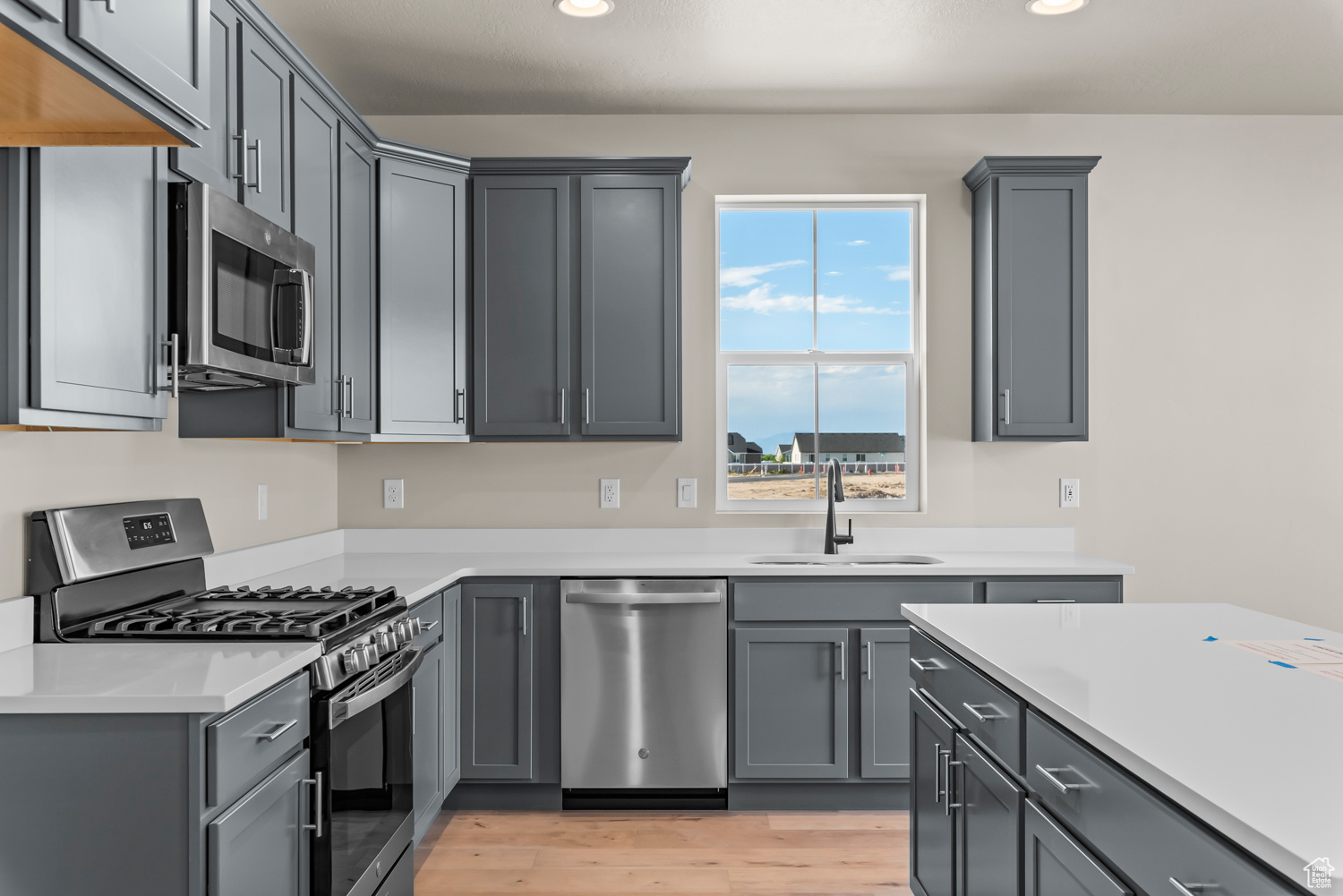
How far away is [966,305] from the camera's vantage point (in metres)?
3.50

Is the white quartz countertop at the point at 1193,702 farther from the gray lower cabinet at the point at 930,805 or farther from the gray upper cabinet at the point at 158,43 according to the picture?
the gray upper cabinet at the point at 158,43

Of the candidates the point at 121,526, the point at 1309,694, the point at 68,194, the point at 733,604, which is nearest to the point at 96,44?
the point at 68,194

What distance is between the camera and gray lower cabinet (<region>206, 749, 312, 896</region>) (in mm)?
1430

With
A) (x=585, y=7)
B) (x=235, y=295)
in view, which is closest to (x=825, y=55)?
(x=585, y=7)

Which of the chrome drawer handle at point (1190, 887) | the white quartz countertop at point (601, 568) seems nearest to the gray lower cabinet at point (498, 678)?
the white quartz countertop at point (601, 568)

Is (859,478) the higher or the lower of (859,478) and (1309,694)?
the higher

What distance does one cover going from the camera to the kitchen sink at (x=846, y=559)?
3.29 m

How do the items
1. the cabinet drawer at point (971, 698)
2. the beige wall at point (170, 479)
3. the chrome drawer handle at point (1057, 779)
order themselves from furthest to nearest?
the beige wall at point (170, 479), the cabinet drawer at point (971, 698), the chrome drawer handle at point (1057, 779)

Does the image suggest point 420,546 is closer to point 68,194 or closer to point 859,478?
point 859,478

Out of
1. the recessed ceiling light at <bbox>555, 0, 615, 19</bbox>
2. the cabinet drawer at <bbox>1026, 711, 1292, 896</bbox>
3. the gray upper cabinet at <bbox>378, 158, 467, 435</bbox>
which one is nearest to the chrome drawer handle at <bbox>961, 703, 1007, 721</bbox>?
the cabinet drawer at <bbox>1026, 711, 1292, 896</bbox>

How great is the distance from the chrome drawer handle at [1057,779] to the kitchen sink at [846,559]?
6.02 feet

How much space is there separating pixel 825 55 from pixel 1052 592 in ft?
6.90

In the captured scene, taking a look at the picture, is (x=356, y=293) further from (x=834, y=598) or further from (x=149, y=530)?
(x=834, y=598)

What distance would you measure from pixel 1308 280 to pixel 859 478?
205 centimetres
